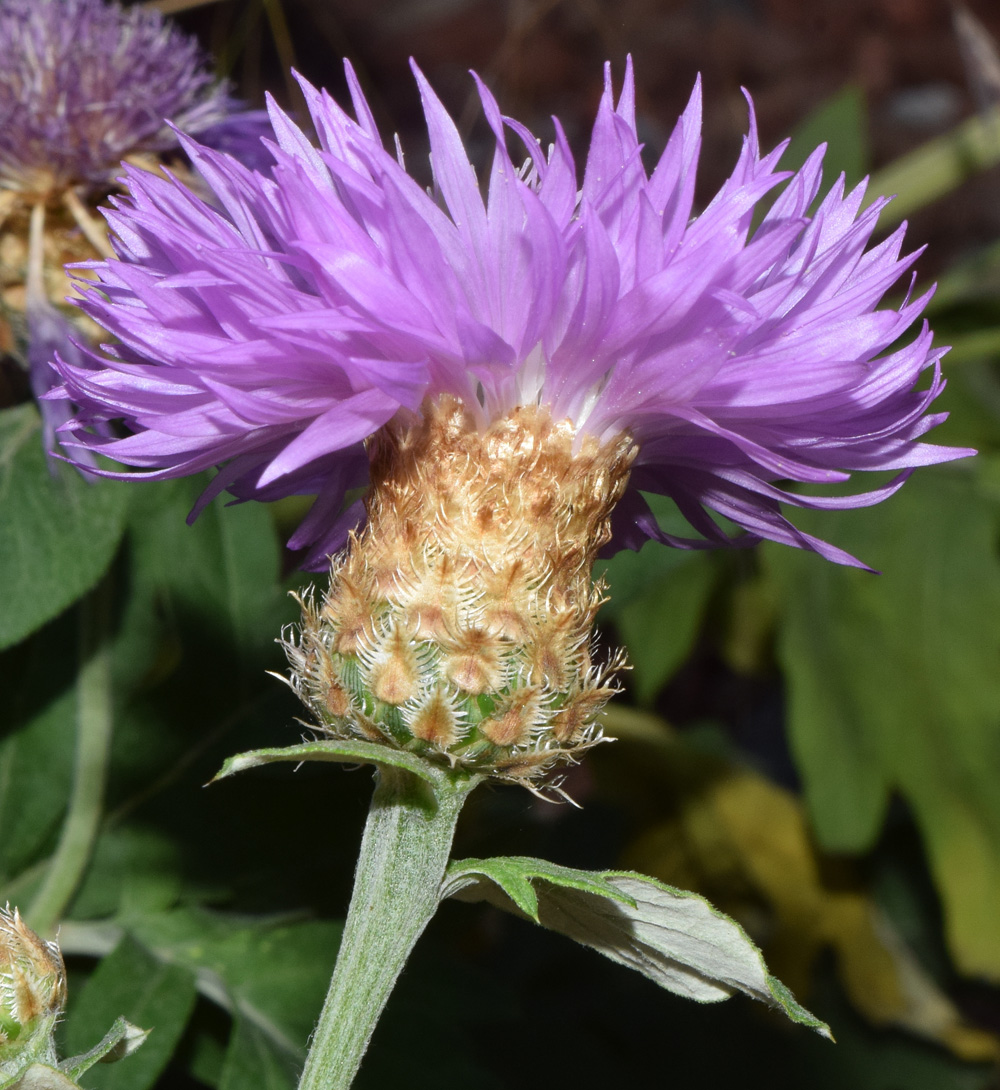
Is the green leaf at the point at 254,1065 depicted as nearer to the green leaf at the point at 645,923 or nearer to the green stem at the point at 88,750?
the green stem at the point at 88,750

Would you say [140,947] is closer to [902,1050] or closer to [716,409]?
[716,409]

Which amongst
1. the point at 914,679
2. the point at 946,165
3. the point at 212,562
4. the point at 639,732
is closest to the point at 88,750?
the point at 212,562

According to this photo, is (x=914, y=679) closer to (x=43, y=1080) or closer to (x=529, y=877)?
(x=529, y=877)

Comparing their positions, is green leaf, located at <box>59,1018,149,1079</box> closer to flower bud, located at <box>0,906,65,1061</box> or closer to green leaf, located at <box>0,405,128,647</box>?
flower bud, located at <box>0,906,65,1061</box>

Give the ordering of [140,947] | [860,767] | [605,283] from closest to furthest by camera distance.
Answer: [605,283] → [140,947] → [860,767]

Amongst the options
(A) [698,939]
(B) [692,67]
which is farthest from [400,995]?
(B) [692,67]

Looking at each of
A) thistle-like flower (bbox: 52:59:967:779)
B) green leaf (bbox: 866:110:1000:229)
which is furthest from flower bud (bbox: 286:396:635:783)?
green leaf (bbox: 866:110:1000:229)

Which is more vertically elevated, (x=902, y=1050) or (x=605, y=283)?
(x=605, y=283)
